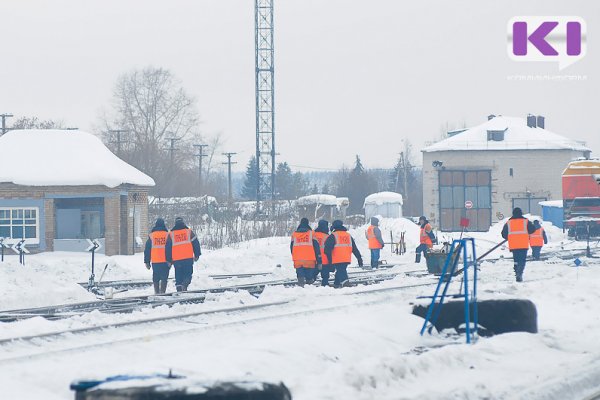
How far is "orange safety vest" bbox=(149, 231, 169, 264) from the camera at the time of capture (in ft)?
75.3

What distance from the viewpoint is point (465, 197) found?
88.7m

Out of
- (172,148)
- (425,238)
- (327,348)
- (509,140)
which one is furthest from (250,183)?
(327,348)

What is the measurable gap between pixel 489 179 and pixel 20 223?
166 ft

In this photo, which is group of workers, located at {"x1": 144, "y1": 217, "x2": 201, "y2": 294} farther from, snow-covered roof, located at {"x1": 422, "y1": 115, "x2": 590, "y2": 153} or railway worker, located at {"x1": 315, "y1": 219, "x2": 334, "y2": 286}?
snow-covered roof, located at {"x1": 422, "y1": 115, "x2": 590, "y2": 153}

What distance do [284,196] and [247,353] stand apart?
12868cm

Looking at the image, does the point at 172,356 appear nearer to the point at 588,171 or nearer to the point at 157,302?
the point at 157,302

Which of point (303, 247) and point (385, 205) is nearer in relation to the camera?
point (303, 247)

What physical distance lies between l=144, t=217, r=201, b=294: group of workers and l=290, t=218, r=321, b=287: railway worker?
2.17 meters

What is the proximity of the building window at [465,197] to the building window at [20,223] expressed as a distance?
155 feet

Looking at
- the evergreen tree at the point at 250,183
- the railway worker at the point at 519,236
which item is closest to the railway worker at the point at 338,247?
the railway worker at the point at 519,236

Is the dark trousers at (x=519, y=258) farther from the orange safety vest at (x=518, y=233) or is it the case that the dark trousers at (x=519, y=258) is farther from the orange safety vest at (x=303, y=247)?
the orange safety vest at (x=303, y=247)

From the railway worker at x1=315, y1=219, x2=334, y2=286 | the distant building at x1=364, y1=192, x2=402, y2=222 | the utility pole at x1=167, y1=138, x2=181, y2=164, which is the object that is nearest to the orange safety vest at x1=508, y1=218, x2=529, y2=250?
the railway worker at x1=315, y1=219, x2=334, y2=286

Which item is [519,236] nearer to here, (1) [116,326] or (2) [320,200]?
(1) [116,326]

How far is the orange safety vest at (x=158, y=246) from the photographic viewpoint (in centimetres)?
2294
